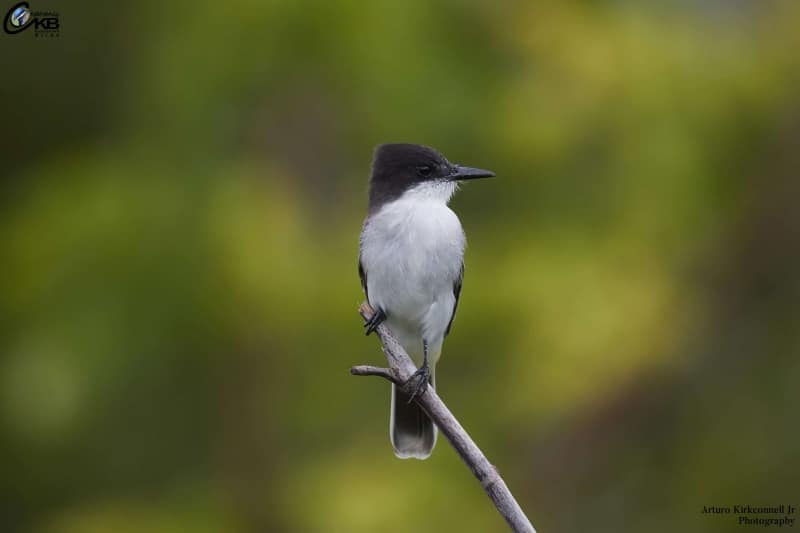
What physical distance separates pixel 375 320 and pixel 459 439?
1.17 metres

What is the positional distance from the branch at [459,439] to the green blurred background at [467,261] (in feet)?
8.00

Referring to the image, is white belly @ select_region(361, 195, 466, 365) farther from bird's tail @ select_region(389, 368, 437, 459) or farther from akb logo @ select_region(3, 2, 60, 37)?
akb logo @ select_region(3, 2, 60, 37)

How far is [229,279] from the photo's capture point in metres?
6.32

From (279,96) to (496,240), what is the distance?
1.56 m

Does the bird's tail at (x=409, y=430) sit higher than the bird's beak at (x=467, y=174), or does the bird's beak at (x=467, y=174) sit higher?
the bird's beak at (x=467, y=174)

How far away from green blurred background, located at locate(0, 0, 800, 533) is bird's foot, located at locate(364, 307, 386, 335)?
1.55 m

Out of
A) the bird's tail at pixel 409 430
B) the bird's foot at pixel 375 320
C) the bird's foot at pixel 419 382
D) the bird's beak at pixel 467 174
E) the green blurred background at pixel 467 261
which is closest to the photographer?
the bird's foot at pixel 419 382

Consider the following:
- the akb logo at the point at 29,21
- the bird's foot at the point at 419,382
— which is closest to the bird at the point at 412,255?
the bird's foot at the point at 419,382

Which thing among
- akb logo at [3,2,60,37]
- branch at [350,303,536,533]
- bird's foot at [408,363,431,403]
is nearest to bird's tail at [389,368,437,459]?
bird's foot at [408,363,431,403]

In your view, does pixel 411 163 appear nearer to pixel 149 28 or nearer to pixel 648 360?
pixel 648 360

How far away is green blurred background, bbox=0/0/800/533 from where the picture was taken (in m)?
6.33

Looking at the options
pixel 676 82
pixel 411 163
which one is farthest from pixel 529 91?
pixel 411 163

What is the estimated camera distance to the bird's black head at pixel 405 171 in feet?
16.0

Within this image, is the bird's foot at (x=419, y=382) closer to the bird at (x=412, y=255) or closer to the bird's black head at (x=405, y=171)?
the bird at (x=412, y=255)
